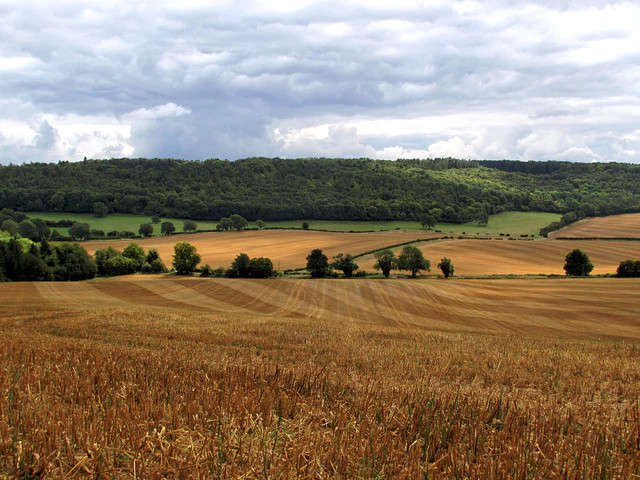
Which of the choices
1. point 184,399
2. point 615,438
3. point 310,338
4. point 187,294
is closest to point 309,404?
point 184,399

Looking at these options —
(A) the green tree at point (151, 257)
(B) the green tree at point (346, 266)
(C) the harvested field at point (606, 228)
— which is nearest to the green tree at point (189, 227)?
(A) the green tree at point (151, 257)

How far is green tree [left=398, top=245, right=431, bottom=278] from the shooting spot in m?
74.7

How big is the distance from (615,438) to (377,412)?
9.11 feet

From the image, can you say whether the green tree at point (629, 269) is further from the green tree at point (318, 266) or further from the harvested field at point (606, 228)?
the green tree at point (318, 266)

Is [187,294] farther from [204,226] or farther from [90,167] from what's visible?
[90,167]

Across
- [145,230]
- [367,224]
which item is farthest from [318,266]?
[145,230]

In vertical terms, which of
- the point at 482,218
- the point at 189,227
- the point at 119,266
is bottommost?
the point at 119,266

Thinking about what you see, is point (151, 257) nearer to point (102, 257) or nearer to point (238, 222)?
point (102, 257)

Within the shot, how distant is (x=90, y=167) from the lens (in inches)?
7323

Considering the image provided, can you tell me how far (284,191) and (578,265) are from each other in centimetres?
11788

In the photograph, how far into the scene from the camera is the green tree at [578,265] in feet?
233

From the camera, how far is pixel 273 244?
10806 centimetres

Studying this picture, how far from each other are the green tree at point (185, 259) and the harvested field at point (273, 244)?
192 inches

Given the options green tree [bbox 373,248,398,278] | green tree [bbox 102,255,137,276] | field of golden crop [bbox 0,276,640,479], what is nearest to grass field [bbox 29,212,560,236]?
green tree [bbox 102,255,137,276]
